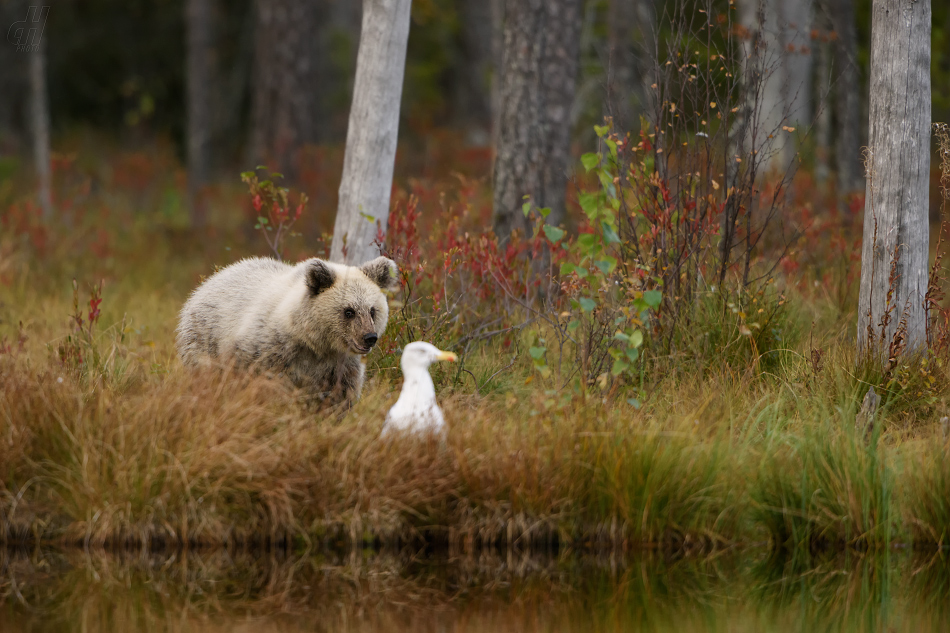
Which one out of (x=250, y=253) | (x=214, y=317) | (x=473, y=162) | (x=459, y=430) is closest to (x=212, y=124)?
(x=473, y=162)

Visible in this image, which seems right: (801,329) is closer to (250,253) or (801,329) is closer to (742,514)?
(742,514)

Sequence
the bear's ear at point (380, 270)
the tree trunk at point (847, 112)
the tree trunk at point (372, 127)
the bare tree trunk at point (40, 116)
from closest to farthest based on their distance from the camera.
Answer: the bear's ear at point (380, 270), the tree trunk at point (372, 127), the bare tree trunk at point (40, 116), the tree trunk at point (847, 112)

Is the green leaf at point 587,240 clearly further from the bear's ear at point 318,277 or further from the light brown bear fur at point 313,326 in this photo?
the bear's ear at point 318,277

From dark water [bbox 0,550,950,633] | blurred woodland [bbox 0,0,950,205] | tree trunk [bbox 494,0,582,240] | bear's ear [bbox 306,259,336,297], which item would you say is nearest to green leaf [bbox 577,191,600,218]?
bear's ear [bbox 306,259,336,297]

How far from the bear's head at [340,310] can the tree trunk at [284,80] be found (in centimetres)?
975

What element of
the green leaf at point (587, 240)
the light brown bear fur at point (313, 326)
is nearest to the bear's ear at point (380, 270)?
the light brown bear fur at point (313, 326)

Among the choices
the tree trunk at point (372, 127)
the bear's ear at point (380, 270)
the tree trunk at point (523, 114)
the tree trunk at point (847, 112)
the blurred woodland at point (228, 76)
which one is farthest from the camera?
the blurred woodland at point (228, 76)

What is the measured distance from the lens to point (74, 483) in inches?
203

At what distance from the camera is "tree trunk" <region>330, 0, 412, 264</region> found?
25.1ft

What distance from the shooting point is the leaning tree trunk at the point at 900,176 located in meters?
6.24

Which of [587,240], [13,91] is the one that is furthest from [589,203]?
[13,91]

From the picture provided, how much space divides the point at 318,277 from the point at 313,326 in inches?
11.1

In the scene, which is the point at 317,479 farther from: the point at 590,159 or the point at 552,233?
the point at 590,159

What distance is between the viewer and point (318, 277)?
5.84 meters
